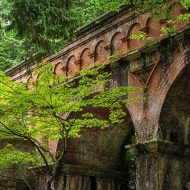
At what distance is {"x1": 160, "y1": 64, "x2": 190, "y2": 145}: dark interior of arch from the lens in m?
9.83

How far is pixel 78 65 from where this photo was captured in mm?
13125

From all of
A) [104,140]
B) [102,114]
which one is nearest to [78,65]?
[102,114]

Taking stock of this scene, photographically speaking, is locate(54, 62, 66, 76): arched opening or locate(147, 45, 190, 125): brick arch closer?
locate(147, 45, 190, 125): brick arch

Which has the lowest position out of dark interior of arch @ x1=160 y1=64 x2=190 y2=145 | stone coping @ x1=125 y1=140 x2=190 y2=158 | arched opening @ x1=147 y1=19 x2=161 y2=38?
stone coping @ x1=125 y1=140 x2=190 y2=158

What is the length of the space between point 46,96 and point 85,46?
388 centimetres

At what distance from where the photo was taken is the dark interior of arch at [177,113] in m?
9.83

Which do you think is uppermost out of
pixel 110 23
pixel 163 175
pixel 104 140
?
pixel 110 23

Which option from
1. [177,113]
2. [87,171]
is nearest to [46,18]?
[177,113]

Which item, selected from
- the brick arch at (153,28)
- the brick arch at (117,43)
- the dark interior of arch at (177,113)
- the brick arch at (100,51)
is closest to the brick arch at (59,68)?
the brick arch at (100,51)

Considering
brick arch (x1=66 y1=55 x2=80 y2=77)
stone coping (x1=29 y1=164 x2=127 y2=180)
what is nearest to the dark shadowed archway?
brick arch (x1=66 y1=55 x2=80 y2=77)

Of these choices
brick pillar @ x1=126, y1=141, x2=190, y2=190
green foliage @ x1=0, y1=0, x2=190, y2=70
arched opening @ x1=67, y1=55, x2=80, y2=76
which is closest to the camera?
green foliage @ x1=0, y1=0, x2=190, y2=70

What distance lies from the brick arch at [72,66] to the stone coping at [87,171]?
2.97 metres

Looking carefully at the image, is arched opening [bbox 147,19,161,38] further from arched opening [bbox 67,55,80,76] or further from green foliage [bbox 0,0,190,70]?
arched opening [bbox 67,55,80,76]

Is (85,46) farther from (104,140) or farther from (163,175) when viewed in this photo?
(163,175)
